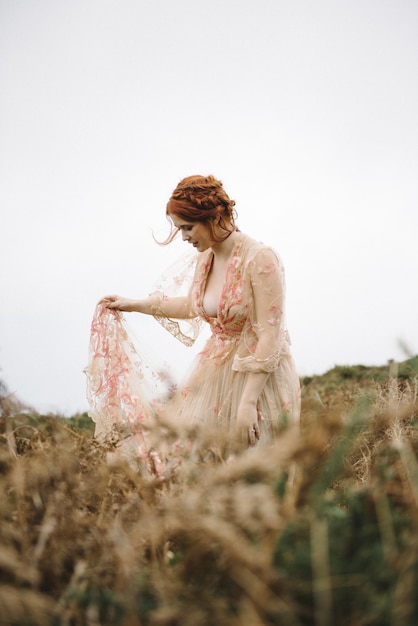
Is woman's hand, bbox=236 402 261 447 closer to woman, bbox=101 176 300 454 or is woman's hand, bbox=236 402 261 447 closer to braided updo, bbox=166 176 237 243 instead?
woman, bbox=101 176 300 454

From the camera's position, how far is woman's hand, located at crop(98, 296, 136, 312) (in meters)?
3.74

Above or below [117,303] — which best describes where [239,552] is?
below

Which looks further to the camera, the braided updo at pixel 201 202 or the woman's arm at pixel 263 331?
the braided updo at pixel 201 202

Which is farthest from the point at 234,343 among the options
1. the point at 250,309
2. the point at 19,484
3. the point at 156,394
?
the point at 19,484

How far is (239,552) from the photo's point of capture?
109 centimetres

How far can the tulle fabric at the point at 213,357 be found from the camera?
320cm

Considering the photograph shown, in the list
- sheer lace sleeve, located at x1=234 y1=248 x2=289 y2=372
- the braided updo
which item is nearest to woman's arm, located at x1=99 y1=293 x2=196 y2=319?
the braided updo

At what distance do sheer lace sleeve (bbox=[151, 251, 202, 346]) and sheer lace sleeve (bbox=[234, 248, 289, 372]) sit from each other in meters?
0.72

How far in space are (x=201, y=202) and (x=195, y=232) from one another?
0.60 feet

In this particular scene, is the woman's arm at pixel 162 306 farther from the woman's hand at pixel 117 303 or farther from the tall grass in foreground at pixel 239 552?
the tall grass in foreground at pixel 239 552

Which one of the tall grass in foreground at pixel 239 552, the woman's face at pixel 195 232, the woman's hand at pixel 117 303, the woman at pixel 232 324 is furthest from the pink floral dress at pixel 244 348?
the tall grass in foreground at pixel 239 552

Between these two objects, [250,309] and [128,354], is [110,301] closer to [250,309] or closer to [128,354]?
[128,354]

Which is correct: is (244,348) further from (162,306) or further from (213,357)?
(162,306)

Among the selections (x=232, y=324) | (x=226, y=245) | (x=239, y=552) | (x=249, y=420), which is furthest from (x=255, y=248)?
(x=239, y=552)
